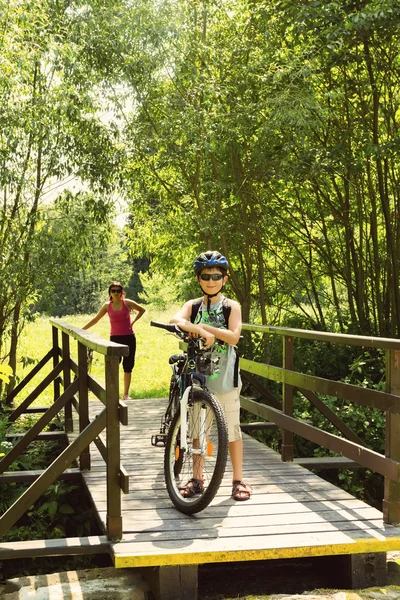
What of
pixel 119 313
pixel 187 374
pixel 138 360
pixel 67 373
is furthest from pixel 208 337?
pixel 138 360

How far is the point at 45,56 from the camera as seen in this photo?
9.53 m

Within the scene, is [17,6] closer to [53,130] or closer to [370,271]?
[53,130]

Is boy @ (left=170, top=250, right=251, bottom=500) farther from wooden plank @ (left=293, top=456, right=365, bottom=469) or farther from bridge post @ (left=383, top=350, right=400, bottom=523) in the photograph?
wooden plank @ (left=293, top=456, right=365, bottom=469)

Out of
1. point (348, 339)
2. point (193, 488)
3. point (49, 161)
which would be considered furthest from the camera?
point (49, 161)

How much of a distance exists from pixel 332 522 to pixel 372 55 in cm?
700

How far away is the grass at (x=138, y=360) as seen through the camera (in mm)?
13219

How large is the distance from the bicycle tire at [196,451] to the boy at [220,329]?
0.31ft

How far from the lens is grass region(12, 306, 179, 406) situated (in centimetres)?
1322

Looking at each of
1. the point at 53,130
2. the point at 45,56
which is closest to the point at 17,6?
the point at 45,56

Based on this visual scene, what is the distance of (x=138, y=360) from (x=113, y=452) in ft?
48.3

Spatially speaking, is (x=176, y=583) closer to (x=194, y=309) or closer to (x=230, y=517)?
(x=230, y=517)

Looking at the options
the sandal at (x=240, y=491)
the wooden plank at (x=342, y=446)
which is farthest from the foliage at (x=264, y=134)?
the sandal at (x=240, y=491)

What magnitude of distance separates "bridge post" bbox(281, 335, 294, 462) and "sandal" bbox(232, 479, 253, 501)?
113 cm

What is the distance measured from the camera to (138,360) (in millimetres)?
18750
